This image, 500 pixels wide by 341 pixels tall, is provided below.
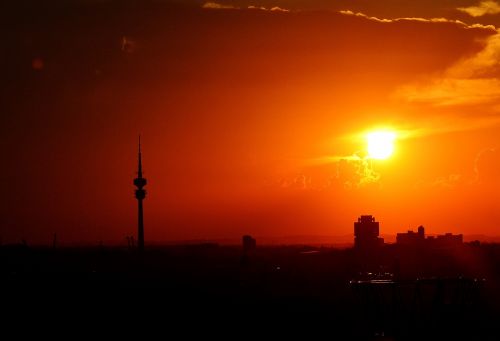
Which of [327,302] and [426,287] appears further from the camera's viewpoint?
[426,287]

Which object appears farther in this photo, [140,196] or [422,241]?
[422,241]

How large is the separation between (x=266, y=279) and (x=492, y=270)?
71.4ft

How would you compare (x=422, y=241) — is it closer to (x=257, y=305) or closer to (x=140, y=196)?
(x=140, y=196)

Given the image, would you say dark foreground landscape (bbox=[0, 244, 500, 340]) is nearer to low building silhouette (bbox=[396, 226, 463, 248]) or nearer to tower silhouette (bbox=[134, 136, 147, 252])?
tower silhouette (bbox=[134, 136, 147, 252])

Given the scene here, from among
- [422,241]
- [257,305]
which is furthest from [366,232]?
[257,305]

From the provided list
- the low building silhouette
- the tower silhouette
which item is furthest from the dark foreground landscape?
the low building silhouette

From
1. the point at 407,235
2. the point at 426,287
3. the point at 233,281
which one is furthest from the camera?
the point at 407,235

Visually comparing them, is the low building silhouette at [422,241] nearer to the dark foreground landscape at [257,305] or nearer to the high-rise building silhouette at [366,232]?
the high-rise building silhouette at [366,232]

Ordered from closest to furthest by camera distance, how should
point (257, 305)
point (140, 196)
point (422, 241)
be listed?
point (257, 305) < point (140, 196) < point (422, 241)

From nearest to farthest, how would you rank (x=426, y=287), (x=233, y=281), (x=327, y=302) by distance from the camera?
(x=327, y=302) → (x=426, y=287) → (x=233, y=281)

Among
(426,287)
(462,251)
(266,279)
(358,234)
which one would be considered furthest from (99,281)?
(462,251)

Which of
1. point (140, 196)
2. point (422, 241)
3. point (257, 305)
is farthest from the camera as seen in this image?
point (422, 241)

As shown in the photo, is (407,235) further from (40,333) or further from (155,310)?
(40,333)

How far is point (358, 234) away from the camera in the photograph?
87688mm
